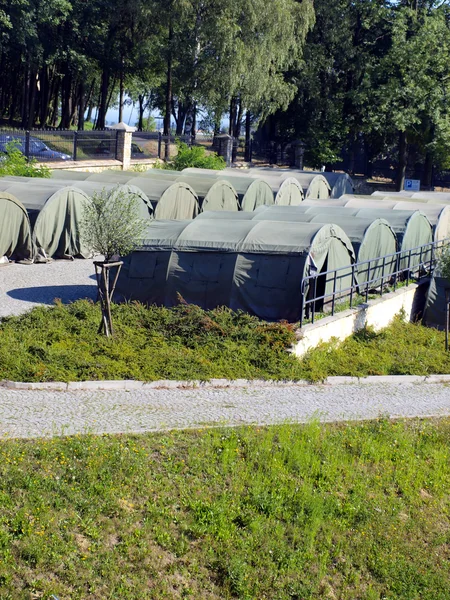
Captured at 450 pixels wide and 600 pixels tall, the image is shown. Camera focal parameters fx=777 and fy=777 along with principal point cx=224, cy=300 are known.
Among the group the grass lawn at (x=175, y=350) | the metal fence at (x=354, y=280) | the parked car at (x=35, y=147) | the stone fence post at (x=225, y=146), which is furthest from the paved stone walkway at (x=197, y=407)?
the stone fence post at (x=225, y=146)

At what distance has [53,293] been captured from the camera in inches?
778

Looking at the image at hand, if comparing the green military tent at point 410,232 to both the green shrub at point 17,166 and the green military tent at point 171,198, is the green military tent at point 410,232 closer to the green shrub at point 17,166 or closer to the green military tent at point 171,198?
the green military tent at point 171,198

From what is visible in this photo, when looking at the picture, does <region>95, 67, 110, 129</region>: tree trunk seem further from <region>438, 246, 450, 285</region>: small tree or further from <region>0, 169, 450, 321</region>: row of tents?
<region>438, 246, 450, 285</region>: small tree

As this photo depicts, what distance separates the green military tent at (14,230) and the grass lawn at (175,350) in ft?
20.5

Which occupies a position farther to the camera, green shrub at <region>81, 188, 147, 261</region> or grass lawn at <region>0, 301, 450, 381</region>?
green shrub at <region>81, 188, 147, 261</region>

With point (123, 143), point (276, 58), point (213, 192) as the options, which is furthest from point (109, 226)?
point (276, 58)

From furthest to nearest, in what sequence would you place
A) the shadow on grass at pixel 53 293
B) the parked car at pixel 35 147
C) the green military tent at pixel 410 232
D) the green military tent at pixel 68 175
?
the parked car at pixel 35 147
the green military tent at pixel 68 175
the green military tent at pixel 410 232
the shadow on grass at pixel 53 293

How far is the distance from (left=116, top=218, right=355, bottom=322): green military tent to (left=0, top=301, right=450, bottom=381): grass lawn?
3.05ft

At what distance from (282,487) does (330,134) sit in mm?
44154

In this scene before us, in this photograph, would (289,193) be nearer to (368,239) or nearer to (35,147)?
(35,147)

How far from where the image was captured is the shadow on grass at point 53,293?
62.5 feet

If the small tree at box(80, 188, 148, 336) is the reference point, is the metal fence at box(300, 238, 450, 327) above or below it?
below

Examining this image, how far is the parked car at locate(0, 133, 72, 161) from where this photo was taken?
101 ft

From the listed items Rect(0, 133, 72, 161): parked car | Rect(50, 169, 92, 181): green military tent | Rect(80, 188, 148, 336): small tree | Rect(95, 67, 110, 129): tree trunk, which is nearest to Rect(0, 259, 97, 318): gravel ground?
Rect(80, 188, 148, 336): small tree
